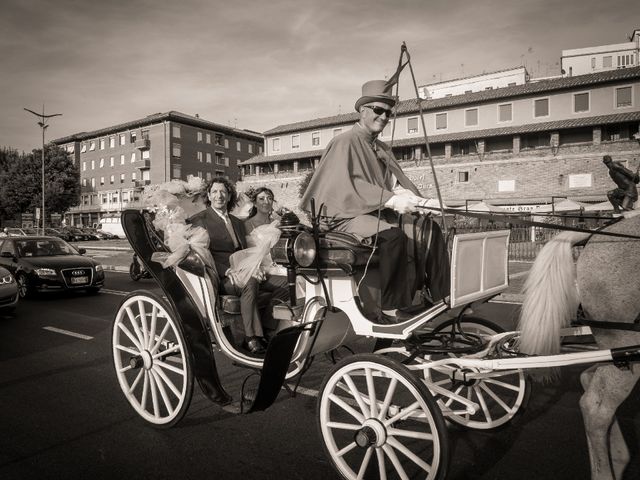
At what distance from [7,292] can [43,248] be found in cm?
383

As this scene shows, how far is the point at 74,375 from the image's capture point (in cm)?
508

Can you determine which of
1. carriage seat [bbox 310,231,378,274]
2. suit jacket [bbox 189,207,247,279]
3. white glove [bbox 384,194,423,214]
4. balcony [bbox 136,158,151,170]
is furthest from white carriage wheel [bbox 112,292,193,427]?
balcony [bbox 136,158,151,170]

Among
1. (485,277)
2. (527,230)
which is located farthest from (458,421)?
(527,230)

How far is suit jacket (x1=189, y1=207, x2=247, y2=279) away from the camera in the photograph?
4.47 m

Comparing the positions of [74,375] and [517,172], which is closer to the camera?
[74,375]

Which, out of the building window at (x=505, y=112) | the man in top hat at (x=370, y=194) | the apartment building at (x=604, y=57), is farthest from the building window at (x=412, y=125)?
the man in top hat at (x=370, y=194)

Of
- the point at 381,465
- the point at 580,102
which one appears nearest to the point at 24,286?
the point at 381,465

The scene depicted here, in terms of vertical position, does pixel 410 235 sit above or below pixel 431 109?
below

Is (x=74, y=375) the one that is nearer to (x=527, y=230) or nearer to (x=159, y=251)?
(x=159, y=251)

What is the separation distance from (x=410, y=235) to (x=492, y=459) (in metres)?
1.55

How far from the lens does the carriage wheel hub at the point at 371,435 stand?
8.64ft

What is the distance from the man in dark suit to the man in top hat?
3.26 ft

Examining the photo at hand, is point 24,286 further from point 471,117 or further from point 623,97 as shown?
point 623,97

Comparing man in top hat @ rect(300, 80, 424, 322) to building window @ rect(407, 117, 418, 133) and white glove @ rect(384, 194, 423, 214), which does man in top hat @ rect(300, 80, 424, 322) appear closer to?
white glove @ rect(384, 194, 423, 214)
